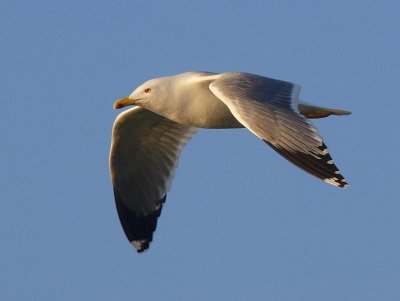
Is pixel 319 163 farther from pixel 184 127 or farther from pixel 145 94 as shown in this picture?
pixel 184 127

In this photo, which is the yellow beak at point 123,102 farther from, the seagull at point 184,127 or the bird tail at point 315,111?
the bird tail at point 315,111

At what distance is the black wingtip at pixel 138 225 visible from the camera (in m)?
13.4

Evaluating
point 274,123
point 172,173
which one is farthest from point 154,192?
point 274,123

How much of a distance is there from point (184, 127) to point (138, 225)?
1.25m

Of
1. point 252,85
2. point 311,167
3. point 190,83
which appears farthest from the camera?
point 190,83

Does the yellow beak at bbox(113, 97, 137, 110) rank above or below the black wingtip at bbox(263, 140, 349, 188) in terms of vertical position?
above

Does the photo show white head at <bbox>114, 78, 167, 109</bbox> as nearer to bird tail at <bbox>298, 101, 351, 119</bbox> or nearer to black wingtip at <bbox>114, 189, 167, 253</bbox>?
bird tail at <bbox>298, 101, 351, 119</bbox>

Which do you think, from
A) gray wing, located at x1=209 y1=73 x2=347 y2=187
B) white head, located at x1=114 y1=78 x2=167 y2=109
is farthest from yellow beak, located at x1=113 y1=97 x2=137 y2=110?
gray wing, located at x1=209 y1=73 x2=347 y2=187

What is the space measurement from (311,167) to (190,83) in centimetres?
253

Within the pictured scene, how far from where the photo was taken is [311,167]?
367 inches

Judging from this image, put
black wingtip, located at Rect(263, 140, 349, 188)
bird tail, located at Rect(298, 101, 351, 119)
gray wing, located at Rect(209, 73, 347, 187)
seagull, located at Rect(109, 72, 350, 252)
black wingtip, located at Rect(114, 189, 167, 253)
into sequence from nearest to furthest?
1. black wingtip, located at Rect(263, 140, 349, 188)
2. gray wing, located at Rect(209, 73, 347, 187)
3. seagull, located at Rect(109, 72, 350, 252)
4. bird tail, located at Rect(298, 101, 351, 119)
5. black wingtip, located at Rect(114, 189, 167, 253)

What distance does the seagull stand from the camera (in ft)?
31.4

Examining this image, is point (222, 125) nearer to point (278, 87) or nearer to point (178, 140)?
point (278, 87)

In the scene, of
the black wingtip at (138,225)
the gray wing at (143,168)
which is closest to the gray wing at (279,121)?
the gray wing at (143,168)
